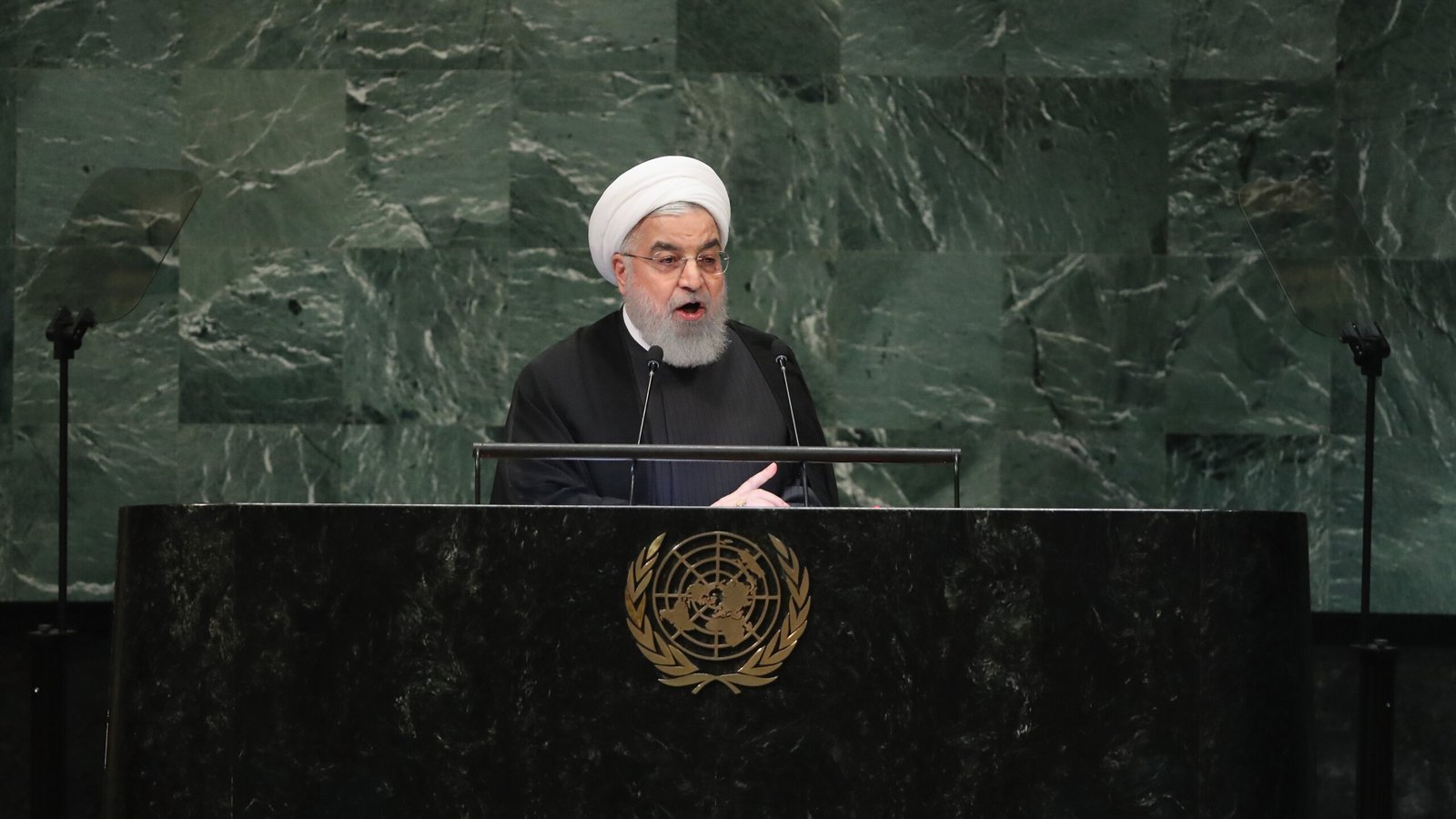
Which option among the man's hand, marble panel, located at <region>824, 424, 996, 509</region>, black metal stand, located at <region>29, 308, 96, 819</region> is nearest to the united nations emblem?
the man's hand

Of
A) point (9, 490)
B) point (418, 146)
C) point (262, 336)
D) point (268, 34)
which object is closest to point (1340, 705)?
point (418, 146)

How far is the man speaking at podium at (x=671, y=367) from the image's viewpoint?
4.29m

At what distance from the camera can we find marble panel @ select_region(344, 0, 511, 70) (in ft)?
19.4

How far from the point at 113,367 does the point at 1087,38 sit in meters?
3.75

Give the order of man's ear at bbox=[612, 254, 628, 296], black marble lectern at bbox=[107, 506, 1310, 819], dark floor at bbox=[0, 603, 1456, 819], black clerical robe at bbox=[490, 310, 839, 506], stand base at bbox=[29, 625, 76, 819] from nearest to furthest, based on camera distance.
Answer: black marble lectern at bbox=[107, 506, 1310, 819], black clerical robe at bbox=[490, 310, 839, 506], man's ear at bbox=[612, 254, 628, 296], stand base at bbox=[29, 625, 76, 819], dark floor at bbox=[0, 603, 1456, 819]

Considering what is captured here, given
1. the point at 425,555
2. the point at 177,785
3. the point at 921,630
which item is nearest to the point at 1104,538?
the point at 921,630

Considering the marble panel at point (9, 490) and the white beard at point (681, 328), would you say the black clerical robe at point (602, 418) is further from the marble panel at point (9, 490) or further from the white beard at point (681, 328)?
the marble panel at point (9, 490)

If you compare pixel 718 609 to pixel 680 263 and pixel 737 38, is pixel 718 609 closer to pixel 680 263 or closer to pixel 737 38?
pixel 680 263

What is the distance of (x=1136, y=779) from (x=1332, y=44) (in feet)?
12.9

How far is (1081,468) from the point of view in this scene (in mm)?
5938

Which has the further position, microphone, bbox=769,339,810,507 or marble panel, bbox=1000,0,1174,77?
marble panel, bbox=1000,0,1174,77

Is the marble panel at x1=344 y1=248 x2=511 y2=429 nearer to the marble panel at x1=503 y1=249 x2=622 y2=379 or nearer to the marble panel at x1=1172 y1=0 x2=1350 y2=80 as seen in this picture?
the marble panel at x1=503 y1=249 x2=622 y2=379

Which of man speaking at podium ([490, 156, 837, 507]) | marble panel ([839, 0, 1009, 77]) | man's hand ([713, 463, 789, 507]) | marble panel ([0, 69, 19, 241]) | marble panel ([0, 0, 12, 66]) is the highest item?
marble panel ([839, 0, 1009, 77])

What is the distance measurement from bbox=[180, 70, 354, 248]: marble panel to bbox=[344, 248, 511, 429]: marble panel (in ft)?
1.00
